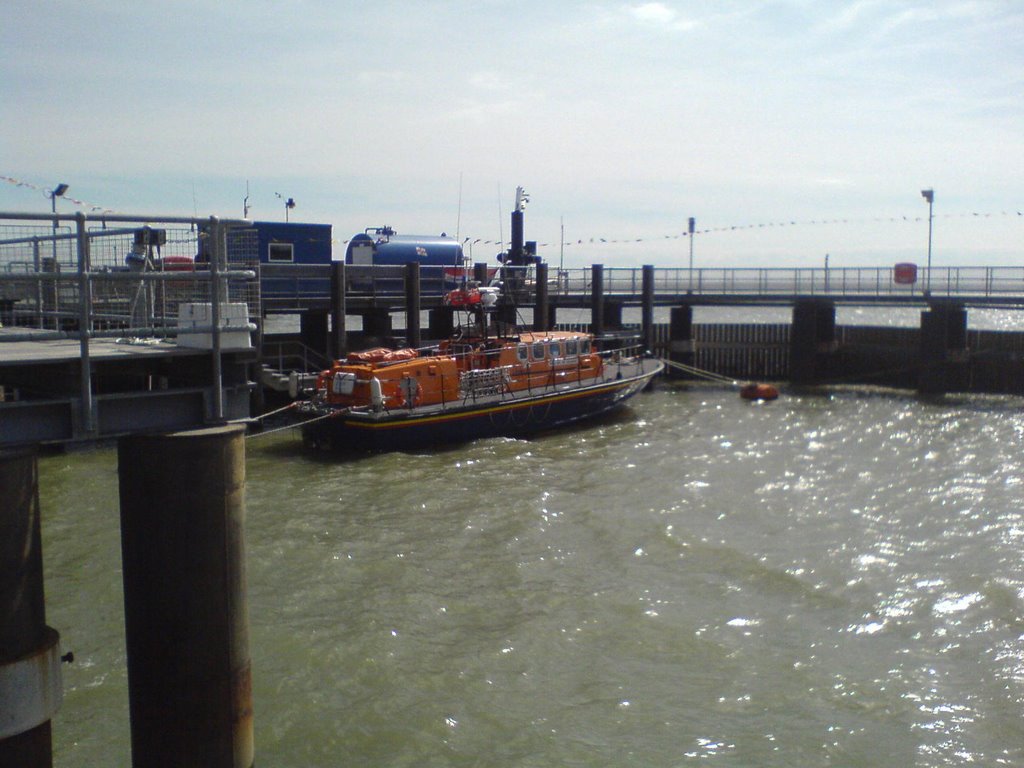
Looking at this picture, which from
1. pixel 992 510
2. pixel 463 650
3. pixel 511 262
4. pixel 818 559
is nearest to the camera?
pixel 463 650

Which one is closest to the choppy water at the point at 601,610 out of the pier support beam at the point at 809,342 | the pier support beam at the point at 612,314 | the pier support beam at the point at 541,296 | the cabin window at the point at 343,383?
the cabin window at the point at 343,383

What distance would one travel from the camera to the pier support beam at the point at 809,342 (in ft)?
117

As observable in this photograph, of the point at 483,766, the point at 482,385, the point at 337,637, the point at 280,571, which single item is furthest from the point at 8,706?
the point at 482,385

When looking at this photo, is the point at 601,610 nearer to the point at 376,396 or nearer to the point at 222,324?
the point at 222,324

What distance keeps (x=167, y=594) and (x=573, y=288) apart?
32.4 meters

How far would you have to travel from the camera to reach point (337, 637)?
1134 centimetres

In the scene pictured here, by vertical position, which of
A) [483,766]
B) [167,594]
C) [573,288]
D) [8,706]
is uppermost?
[573,288]

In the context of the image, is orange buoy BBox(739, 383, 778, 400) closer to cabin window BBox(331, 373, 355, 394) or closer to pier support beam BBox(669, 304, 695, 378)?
pier support beam BBox(669, 304, 695, 378)

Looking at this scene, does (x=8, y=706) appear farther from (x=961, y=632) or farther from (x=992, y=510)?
(x=992, y=510)

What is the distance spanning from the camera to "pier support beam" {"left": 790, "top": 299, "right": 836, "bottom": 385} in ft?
117

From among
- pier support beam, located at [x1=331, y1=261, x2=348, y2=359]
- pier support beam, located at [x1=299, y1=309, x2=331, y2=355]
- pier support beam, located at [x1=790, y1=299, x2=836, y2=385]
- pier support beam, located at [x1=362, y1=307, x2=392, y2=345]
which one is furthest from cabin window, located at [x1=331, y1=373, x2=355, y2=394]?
pier support beam, located at [x1=790, y1=299, x2=836, y2=385]

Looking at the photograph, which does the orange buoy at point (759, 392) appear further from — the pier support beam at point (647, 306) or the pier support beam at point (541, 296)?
the pier support beam at point (541, 296)

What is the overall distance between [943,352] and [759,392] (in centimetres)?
660

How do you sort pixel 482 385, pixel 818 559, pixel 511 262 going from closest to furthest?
pixel 818 559, pixel 482 385, pixel 511 262
